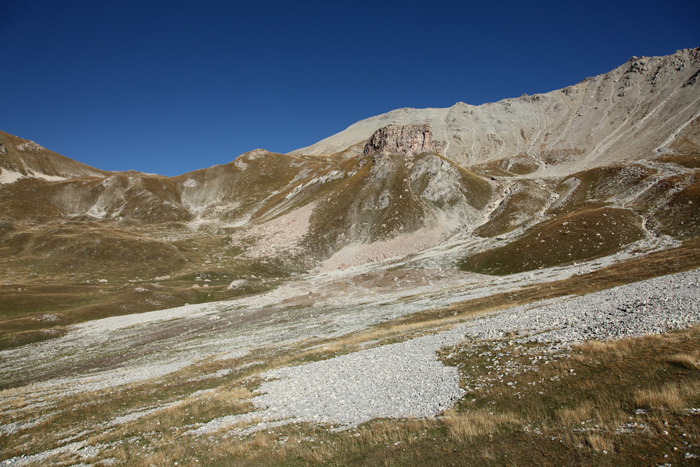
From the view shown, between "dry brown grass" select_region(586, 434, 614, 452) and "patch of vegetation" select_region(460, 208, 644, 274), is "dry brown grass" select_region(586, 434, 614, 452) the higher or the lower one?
the higher one

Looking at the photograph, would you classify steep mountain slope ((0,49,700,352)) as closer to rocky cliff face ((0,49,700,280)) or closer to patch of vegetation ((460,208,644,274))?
patch of vegetation ((460,208,644,274))

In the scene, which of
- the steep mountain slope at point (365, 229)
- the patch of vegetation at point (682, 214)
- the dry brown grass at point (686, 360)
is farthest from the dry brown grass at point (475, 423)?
the patch of vegetation at point (682, 214)

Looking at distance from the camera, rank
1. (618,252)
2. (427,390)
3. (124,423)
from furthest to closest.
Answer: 1. (618,252)
2. (124,423)
3. (427,390)

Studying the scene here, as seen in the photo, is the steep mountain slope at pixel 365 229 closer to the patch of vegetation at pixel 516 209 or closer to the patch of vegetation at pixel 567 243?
the patch of vegetation at pixel 567 243

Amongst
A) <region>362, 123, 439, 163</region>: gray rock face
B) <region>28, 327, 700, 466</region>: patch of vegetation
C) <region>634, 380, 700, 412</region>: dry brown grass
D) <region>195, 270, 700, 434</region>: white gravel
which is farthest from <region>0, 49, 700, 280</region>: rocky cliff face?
<region>634, 380, 700, 412</region>: dry brown grass

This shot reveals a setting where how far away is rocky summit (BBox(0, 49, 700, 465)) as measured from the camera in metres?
13.1

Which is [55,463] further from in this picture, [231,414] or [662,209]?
[662,209]

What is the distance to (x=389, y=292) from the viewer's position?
77.5 metres

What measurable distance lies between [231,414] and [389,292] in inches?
2370

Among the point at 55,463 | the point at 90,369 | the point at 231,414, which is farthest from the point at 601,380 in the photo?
the point at 90,369

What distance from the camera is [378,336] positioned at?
36469 millimetres

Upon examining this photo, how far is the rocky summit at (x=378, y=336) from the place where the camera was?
13.1 metres

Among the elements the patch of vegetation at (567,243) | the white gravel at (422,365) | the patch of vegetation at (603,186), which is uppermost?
the patch of vegetation at (603,186)

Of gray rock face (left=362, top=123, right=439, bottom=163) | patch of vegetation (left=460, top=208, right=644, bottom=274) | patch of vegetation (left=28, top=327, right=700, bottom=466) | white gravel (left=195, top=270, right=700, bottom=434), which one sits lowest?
patch of vegetation (left=460, top=208, right=644, bottom=274)
